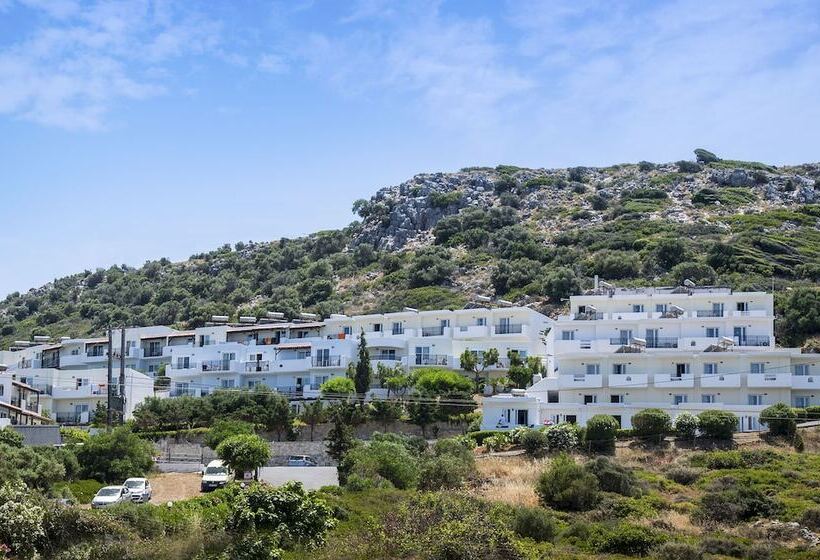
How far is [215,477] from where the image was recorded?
181 feet

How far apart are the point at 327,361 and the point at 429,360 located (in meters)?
7.94

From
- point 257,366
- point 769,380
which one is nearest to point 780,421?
point 769,380

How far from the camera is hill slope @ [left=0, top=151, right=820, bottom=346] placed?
11981 cm

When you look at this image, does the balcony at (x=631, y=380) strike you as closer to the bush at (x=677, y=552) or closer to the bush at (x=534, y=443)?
the bush at (x=534, y=443)

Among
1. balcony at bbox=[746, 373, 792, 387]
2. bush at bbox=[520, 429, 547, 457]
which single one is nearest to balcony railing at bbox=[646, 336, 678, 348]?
balcony at bbox=[746, 373, 792, 387]

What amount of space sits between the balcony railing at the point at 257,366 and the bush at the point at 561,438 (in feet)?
113

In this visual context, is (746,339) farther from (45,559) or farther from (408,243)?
(408,243)

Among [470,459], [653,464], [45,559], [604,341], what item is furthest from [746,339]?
[45,559]

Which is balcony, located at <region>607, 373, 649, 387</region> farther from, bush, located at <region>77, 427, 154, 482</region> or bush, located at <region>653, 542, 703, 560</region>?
bush, located at <region>77, 427, 154, 482</region>

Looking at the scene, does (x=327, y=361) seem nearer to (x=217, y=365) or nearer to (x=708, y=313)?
(x=217, y=365)

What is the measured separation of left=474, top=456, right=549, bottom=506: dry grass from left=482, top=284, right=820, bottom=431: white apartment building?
8.52 meters

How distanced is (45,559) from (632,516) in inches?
1042

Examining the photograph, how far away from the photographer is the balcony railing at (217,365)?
9412 centimetres

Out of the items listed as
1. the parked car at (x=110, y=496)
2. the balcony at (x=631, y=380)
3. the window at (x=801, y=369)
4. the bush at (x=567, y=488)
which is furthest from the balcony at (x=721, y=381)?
the parked car at (x=110, y=496)
